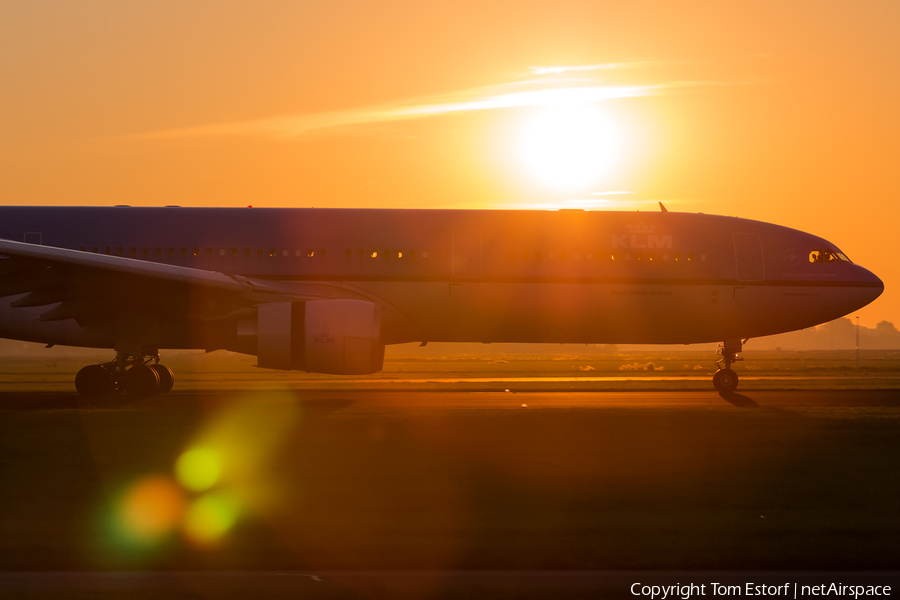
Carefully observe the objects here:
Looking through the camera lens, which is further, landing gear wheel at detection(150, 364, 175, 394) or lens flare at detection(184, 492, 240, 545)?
landing gear wheel at detection(150, 364, 175, 394)

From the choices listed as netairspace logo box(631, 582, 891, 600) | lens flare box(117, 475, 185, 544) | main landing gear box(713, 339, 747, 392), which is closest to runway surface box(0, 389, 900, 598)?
lens flare box(117, 475, 185, 544)

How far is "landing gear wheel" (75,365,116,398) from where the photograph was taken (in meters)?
19.5

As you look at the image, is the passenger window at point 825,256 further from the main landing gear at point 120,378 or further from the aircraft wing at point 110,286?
the main landing gear at point 120,378

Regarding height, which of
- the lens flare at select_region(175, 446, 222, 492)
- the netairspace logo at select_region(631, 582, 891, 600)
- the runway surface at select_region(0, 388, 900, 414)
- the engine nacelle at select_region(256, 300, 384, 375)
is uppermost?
the engine nacelle at select_region(256, 300, 384, 375)

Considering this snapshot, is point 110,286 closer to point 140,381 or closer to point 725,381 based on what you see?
point 140,381

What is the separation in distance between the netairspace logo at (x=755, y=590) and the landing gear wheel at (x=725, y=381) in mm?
16148

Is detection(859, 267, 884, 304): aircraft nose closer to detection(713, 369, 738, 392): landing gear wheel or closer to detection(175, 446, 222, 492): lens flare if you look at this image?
detection(713, 369, 738, 392): landing gear wheel

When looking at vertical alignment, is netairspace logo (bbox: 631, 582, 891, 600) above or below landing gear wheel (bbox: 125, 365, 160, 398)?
below

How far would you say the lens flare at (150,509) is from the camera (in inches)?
317

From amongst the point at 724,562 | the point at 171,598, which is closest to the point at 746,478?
the point at 724,562

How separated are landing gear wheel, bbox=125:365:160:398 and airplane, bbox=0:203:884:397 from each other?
1.3 inches

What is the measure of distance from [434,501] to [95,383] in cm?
1295

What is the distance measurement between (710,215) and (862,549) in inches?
612

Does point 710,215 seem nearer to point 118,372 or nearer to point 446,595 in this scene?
point 118,372
